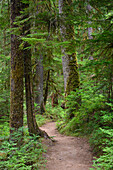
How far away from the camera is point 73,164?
4867 millimetres

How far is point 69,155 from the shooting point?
18.7ft

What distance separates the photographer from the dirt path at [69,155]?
15.6 feet

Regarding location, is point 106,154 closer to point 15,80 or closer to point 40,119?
point 15,80

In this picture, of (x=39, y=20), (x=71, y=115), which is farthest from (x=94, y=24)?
(x=71, y=115)

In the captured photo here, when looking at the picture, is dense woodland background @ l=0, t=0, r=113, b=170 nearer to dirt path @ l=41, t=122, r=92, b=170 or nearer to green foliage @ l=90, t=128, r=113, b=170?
green foliage @ l=90, t=128, r=113, b=170

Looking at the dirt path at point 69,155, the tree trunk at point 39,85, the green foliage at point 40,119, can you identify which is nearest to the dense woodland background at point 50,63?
the dirt path at point 69,155

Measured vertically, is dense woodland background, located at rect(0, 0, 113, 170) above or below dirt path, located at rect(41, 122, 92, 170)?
above

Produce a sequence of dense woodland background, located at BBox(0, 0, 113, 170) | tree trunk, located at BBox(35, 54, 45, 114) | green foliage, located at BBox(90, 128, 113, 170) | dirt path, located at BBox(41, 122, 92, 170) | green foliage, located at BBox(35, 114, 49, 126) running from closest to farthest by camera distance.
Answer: green foliage, located at BBox(90, 128, 113, 170) → dense woodland background, located at BBox(0, 0, 113, 170) → dirt path, located at BBox(41, 122, 92, 170) → green foliage, located at BBox(35, 114, 49, 126) → tree trunk, located at BBox(35, 54, 45, 114)

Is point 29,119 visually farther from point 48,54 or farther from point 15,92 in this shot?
point 48,54

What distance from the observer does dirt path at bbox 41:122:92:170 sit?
475cm

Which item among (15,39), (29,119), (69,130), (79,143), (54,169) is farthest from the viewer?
(69,130)

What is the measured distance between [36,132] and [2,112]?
16.0ft

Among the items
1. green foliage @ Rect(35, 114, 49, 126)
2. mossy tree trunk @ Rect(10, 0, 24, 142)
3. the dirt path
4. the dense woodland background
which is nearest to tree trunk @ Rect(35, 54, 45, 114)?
green foliage @ Rect(35, 114, 49, 126)

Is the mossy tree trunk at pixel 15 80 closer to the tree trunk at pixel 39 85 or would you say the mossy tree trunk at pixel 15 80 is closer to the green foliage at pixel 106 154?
the green foliage at pixel 106 154
